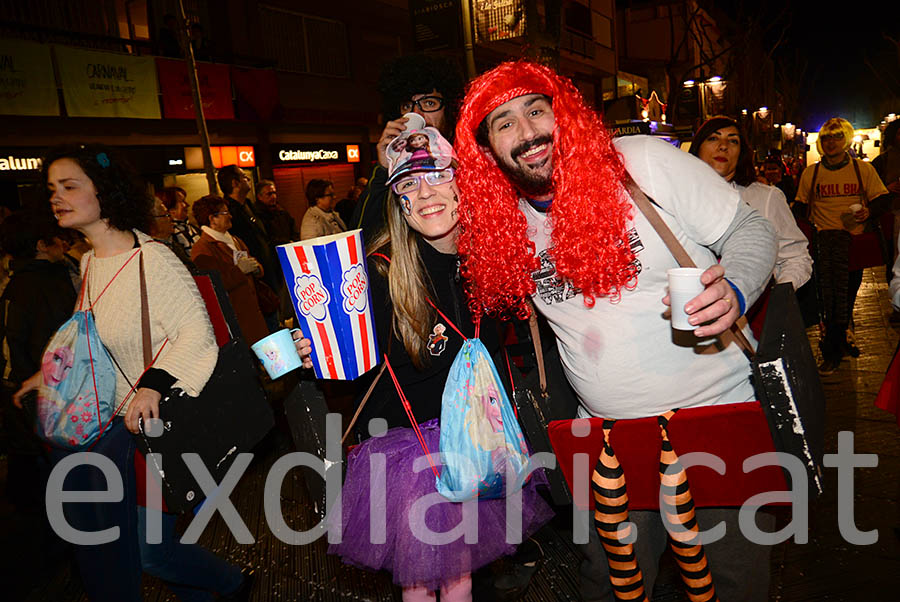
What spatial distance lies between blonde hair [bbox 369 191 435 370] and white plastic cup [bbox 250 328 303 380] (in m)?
0.41

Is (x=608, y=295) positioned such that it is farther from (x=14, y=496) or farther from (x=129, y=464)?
(x=14, y=496)

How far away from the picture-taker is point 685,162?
1957 mm

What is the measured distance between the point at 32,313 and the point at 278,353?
257 cm

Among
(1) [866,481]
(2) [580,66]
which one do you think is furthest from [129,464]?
Answer: (2) [580,66]

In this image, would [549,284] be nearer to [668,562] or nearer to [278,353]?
[278,353]

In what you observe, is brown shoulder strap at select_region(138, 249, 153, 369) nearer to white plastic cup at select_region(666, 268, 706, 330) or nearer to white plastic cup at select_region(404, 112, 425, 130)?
white plastic cup at select_region(404, 112, 425, 130)

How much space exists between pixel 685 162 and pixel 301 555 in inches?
125

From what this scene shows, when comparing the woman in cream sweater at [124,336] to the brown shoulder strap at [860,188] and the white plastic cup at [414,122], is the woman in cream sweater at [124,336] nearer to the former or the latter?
the white plastic cup at [414,122]

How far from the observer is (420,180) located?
2.40m

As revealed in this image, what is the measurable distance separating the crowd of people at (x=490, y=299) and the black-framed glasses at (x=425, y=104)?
628 millimetres

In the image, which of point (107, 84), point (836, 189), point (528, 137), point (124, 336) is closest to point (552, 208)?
point (528, 137)

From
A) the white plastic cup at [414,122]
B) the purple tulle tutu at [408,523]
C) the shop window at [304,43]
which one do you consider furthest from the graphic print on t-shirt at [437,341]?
the shop window at [304,43]

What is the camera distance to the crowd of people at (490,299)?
197 cm

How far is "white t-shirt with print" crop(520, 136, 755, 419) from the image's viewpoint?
1.93 m
